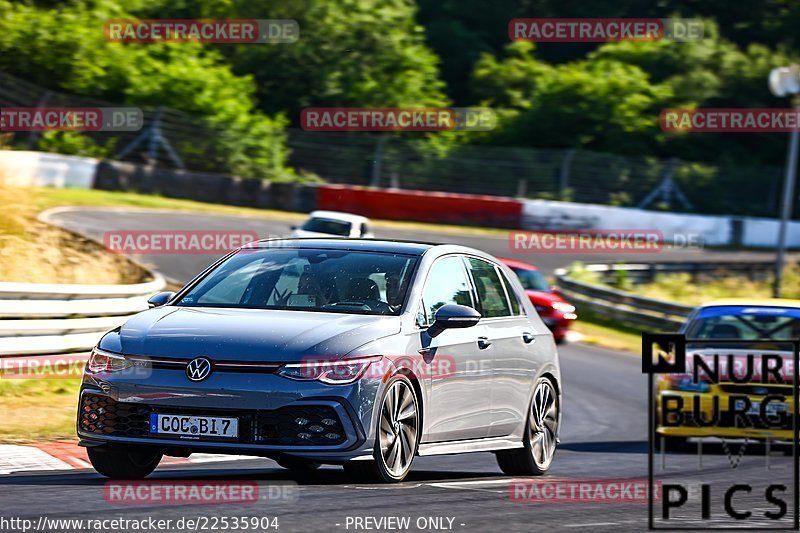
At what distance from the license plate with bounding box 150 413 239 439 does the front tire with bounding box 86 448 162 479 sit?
47cm

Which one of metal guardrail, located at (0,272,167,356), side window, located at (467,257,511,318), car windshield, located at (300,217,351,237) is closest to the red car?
car windshield, located at (300,217,351,237)

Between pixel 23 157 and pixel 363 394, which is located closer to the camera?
pixel 363 394

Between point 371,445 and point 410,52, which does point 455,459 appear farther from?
point 410,52

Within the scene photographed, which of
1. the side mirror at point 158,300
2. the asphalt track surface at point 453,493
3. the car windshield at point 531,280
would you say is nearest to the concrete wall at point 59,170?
the car windshield at point 531,280

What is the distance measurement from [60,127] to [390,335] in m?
34.0

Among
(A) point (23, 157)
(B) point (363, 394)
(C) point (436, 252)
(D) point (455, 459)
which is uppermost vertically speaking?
(A) point (23, 157)

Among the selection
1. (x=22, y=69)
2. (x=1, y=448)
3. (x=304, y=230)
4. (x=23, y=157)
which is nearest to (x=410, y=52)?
(x=22, y=69)

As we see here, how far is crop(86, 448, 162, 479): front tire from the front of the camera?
8.24 metres

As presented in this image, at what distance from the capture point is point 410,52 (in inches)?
2093

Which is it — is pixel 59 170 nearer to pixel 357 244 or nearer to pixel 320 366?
pixel 357 244

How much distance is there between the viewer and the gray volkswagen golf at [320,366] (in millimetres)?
7648

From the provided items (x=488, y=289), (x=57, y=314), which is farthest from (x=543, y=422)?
(x=57, y=314)

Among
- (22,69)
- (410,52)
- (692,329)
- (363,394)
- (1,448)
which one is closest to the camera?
(363,394)

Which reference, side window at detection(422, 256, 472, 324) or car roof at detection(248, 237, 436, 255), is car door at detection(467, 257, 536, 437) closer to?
side window at detection(422, 256, 472, 324)
